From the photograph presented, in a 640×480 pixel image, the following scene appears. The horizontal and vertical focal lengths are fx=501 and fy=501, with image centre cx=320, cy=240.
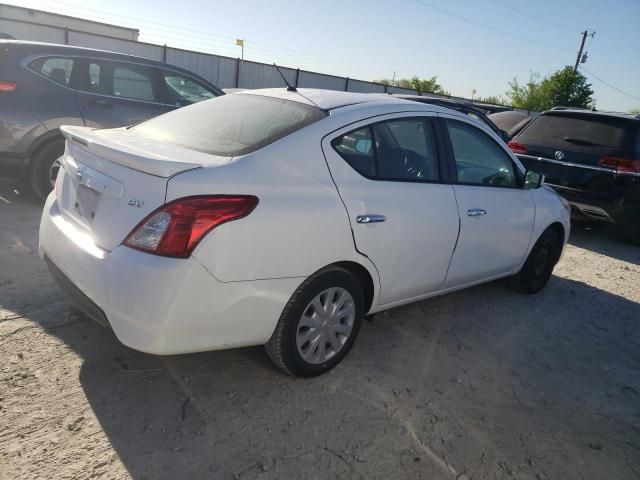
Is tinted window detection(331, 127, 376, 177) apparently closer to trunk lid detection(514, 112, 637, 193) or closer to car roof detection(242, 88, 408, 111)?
car roof detection(242, 88, 408, 111)

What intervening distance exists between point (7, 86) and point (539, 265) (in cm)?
539

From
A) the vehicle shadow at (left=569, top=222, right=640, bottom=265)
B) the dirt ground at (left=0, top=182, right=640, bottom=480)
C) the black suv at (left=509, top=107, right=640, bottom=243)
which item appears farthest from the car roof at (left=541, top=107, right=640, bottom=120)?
the dirt ground at (left=0, top=182, right=640, bottom=480)

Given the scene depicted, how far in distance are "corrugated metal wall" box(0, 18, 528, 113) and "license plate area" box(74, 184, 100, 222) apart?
54.1ft

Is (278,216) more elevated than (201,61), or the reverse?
(201,61)

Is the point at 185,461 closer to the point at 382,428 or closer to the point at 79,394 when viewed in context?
the point at 79,394

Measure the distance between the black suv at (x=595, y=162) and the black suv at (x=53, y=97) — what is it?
533 cm

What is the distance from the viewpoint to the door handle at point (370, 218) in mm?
2779

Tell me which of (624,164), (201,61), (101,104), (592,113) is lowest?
(101,104)

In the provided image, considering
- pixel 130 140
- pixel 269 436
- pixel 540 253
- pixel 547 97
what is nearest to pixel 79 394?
pixel 269 436

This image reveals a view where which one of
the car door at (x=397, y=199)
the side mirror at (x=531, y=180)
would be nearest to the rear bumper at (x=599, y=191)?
the side mirror at (x=531, y=180)

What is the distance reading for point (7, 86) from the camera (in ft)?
15.9

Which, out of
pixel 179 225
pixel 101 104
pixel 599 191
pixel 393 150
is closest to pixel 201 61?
pixel 101 104

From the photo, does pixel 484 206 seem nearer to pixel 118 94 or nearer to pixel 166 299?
pixel 166 299

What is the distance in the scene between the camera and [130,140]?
9.08 ft
